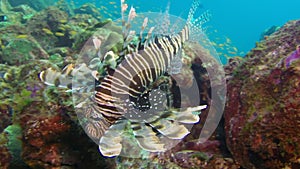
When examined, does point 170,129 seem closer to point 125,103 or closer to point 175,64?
point 125,103

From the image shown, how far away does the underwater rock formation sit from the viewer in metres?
2.30

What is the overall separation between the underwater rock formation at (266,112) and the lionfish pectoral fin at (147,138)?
1107 millimetres

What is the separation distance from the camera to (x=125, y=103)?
2.19 metres

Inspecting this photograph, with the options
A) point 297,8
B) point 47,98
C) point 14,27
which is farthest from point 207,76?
point 297,8

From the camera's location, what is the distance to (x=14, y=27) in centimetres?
718

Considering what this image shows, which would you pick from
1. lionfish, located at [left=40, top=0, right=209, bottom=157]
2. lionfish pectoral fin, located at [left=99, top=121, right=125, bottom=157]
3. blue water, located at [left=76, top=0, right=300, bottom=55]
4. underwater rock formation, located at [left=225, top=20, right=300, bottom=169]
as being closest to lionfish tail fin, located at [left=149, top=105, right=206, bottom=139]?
lionfish, located at [left=40, top=0, right=209, bottom=157]

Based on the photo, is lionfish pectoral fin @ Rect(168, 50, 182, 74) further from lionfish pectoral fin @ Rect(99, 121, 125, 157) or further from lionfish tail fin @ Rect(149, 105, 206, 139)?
lionfish pectoral fin @ Rect(99, 121, 125, 157)

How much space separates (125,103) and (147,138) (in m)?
0.40

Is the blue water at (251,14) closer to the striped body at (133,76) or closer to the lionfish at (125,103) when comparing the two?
the striped body at (133,76)

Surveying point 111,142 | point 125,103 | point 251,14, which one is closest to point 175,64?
point 125,103

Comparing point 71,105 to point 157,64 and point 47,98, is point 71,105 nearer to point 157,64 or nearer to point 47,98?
point 47,98

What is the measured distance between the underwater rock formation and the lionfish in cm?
71

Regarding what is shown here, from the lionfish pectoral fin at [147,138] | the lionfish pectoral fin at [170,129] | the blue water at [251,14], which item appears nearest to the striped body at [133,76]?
the lionfish pectoral fin at [147,138]

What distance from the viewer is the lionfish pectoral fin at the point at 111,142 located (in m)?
1.74
